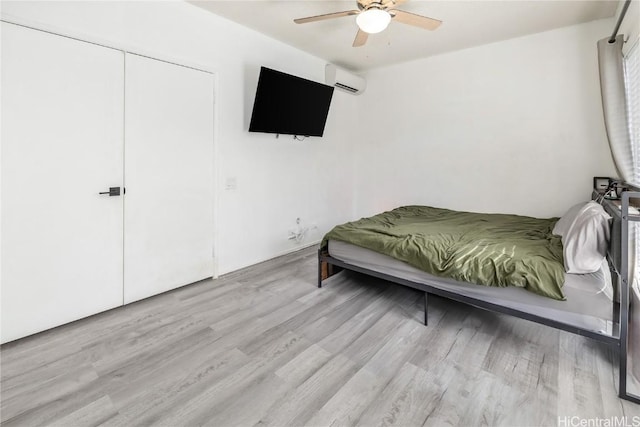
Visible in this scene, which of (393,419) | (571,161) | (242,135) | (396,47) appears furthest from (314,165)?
(393,419)

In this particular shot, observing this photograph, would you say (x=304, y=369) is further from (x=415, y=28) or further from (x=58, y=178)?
(x=415, y=28)

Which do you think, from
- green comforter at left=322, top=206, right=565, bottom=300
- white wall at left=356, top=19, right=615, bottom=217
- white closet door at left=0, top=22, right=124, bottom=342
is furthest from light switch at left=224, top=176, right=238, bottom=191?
white wall at left=356, top=19, right=615, bottom=217

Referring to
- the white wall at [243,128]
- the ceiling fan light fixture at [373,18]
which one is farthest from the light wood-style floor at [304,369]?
the ceiling fan light fixture at [373,18]

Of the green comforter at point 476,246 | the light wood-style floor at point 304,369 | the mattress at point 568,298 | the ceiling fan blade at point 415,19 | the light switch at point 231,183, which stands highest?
the ceiling fan blade at point 415,19

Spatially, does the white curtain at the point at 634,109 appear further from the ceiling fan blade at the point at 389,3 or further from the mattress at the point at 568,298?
the ceiling fan blade at the point at 389,3

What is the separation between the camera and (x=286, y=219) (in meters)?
4.06

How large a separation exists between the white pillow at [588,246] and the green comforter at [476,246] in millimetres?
80

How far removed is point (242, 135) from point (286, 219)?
1234 mm

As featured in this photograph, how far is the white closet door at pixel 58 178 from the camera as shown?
1.99 metres

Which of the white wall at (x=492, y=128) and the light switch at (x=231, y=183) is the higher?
the white wall at (x=492, y=128)

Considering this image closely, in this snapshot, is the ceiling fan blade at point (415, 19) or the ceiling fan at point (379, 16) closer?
the ceiling fan at point (379, 16)

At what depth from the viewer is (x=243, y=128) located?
338 centimetres

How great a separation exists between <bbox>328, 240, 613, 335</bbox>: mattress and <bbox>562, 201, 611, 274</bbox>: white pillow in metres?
0.05

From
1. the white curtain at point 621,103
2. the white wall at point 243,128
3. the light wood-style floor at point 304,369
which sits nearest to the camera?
the light wood-style floor at point 304,369
